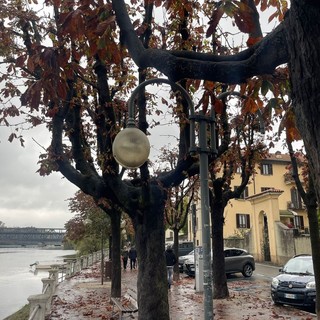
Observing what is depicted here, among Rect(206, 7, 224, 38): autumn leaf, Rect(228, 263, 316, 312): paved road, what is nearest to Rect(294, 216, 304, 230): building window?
Rect(228, 263, 316, 312): paved road

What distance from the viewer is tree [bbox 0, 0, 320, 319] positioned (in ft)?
9.77

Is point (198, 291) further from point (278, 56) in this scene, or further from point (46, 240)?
point (46, 240)

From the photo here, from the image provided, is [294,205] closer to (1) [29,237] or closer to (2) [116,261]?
(2) [116,261]

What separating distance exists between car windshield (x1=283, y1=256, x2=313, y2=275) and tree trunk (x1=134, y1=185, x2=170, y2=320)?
788cm

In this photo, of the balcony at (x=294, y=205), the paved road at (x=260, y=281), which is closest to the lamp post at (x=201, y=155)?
the paved road at (x=260, y=281)

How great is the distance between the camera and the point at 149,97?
39.5 feet

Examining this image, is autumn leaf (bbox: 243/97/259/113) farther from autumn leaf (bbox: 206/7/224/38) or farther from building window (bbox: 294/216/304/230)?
building window (bbox: 294/216/304/230)

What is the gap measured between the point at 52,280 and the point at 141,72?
27.5 feet

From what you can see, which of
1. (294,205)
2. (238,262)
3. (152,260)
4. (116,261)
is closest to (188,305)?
(116,261)

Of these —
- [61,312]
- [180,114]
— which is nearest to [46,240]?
[61,312]

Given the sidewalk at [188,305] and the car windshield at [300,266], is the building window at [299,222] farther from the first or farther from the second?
the car windshield at [300,266]

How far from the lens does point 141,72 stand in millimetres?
8484

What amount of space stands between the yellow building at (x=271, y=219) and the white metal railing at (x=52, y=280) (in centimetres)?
837

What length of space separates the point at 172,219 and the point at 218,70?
→ 2103 cm
